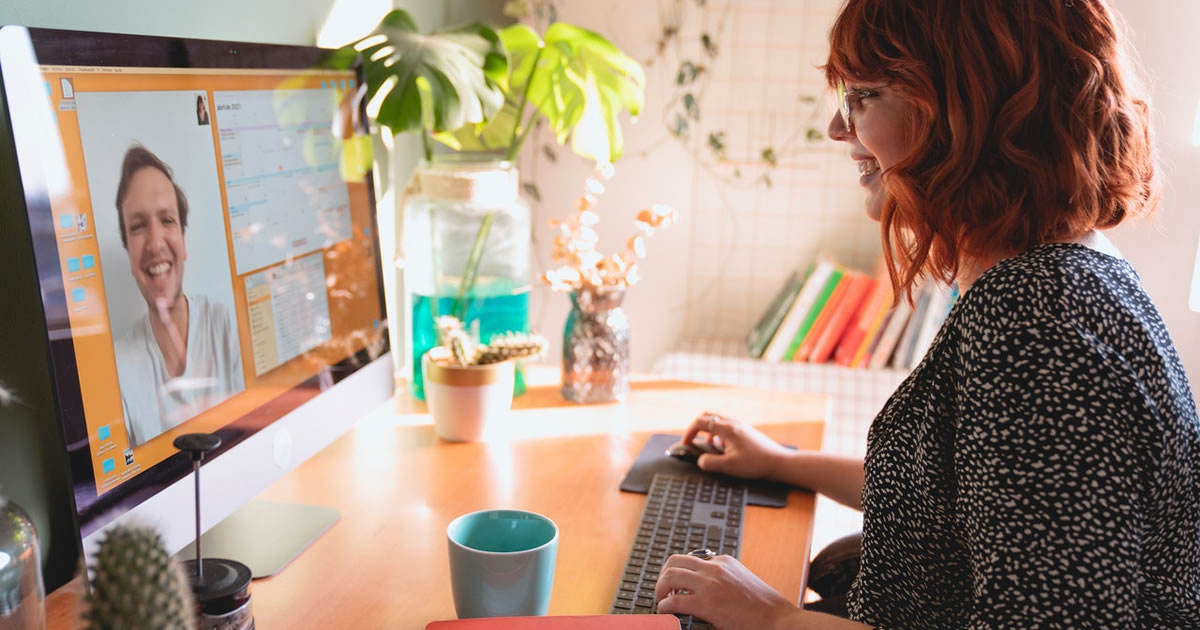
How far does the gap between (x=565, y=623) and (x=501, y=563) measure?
0.08 metres

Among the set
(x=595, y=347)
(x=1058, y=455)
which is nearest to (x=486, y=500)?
(x=595, y=347)

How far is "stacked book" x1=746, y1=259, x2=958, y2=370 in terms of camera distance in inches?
95.8

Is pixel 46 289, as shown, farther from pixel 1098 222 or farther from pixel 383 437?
pixel 1098 222

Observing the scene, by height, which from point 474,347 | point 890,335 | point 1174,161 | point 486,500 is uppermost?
point 1174,161

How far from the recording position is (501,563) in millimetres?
856

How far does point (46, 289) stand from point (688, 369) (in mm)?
1867

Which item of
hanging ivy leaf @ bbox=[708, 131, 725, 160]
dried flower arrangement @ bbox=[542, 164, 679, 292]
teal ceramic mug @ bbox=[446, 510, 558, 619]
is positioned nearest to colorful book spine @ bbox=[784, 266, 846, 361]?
hanging ivy leaf @ bbox=[708, 131, 725, 160]

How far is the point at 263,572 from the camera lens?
3.29ft

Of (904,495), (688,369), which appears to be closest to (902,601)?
(904,495)

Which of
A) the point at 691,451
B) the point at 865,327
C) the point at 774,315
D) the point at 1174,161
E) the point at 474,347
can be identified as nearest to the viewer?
the point at 691,451

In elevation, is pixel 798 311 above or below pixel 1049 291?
below

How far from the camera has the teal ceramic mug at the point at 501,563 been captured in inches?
33.8

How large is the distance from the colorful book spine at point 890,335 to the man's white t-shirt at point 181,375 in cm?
180

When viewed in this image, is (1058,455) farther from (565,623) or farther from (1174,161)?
(1174,161)
